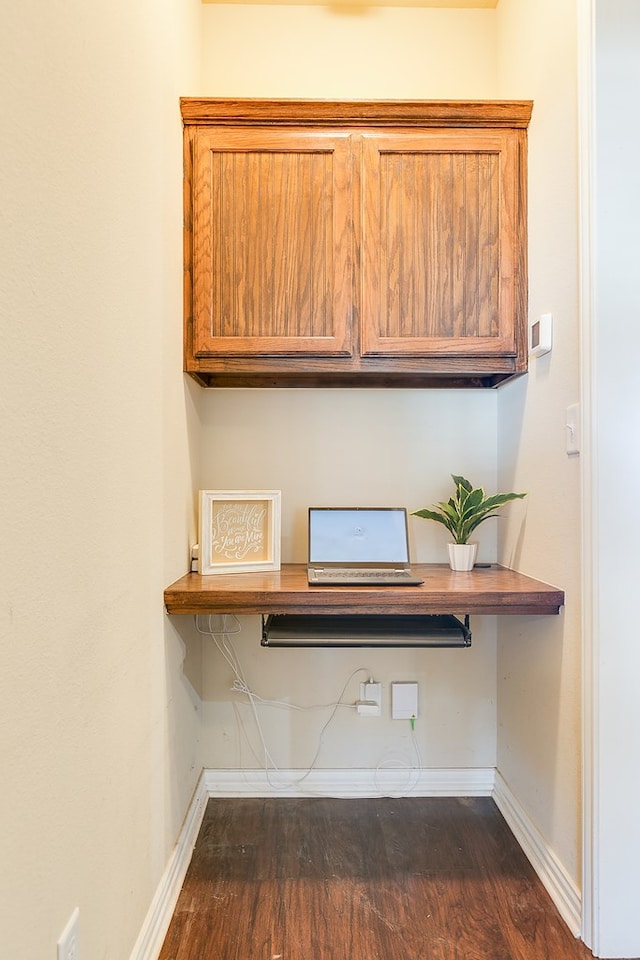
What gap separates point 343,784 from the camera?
193 centimetres

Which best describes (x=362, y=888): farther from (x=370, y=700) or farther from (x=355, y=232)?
(x=355, y=232)

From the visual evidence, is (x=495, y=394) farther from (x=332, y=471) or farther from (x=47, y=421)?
(x=47, y=421)

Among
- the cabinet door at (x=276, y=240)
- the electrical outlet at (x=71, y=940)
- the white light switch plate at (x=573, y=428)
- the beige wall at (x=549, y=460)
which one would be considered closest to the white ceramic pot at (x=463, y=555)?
the beige wall at (x=549, y=460)

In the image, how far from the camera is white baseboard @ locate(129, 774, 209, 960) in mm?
1220

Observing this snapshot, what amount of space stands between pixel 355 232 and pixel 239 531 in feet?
3.30

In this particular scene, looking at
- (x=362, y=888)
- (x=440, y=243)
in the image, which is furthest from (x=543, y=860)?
(x=440, y=243)

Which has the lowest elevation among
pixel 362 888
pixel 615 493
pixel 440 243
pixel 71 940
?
pixel 362 888

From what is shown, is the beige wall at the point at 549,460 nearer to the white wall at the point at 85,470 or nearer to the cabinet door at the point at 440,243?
the cabinet door at the point at 440,243

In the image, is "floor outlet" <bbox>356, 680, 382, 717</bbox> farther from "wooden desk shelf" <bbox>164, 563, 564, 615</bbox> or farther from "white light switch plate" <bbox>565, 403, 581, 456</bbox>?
"white light switch plate" <bbox>565, 403, 581, 456</bbox>

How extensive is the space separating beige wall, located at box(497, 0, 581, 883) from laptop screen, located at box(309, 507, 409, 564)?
401 millimetres

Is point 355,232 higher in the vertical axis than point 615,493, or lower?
higher

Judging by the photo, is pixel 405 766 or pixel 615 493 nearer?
pixel 615 493

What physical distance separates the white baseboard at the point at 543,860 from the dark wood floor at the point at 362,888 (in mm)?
26

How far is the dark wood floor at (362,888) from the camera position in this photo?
1.31 m
